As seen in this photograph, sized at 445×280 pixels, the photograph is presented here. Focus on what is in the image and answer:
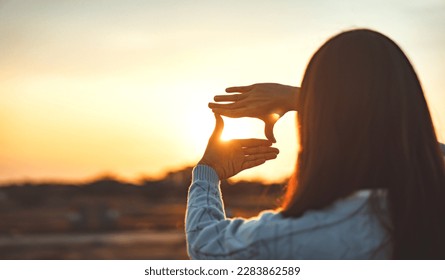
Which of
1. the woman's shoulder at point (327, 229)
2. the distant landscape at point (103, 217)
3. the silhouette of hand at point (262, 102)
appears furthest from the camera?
the distant landscape at point (103, 217)

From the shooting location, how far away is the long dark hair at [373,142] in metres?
1.20

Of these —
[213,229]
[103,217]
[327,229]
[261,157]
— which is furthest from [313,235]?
[103,217]

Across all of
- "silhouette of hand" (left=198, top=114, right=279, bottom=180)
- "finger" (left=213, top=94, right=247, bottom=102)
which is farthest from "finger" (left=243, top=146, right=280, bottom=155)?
"finger" (left=213, top=94, right=247, bottom=102)

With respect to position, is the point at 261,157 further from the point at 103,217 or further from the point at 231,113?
the point at 103,217

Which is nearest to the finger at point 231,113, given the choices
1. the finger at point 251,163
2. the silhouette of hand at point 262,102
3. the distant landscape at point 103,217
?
the silhouette of hand at point 262,102

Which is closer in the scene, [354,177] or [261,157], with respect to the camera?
[354,177]

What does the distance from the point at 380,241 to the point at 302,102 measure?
0.28m

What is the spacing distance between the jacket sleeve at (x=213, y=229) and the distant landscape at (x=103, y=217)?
26 centimetres

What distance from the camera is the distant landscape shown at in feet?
31.4

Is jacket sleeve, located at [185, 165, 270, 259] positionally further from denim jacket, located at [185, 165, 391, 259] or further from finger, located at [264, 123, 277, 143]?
finger, located at [264, 123, 277, 143]

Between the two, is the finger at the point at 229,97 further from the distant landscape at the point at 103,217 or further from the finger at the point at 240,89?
the distant landscape at the point at 103,217

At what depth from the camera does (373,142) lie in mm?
1215

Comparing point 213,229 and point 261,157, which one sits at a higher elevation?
point 261,157

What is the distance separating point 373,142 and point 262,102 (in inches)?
11.9
